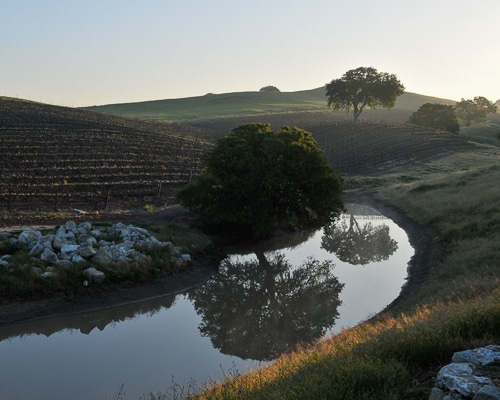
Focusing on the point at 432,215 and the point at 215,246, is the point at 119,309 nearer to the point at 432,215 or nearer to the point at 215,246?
the point at 215,246

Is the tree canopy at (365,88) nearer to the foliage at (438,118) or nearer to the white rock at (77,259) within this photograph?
the foliage at (438,118)

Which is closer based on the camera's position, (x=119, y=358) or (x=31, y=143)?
(x=119, y=358)

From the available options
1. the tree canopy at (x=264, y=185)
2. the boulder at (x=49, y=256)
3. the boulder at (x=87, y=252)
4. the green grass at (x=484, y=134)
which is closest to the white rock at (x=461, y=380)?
the boulder at (x=87, y=252)

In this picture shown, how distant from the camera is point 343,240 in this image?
3247 cm

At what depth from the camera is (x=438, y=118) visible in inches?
3519

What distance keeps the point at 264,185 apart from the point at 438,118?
70.5 metres

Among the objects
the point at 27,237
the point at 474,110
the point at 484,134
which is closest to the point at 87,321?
the point at 27,237

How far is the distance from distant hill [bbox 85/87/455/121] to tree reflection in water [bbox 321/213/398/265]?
256 ft

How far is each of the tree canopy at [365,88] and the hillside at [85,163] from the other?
120ft

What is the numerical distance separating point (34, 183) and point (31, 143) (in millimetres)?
12372

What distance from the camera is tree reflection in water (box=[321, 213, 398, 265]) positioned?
28141 millimetres

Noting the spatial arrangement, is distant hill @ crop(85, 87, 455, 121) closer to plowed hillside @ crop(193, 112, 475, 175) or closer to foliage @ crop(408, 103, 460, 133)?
foliage @ crop(408, 103, 460, 133)

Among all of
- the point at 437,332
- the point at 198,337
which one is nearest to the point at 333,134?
the point at 198,337

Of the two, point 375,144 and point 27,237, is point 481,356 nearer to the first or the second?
point 27,237
